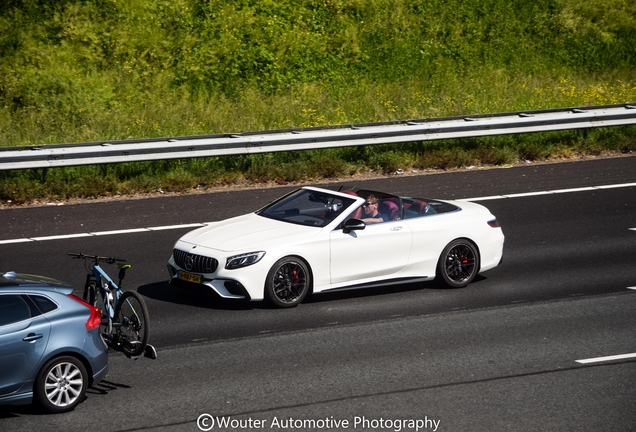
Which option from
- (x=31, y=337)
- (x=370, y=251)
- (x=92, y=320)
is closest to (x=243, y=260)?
(x=370, y=251)

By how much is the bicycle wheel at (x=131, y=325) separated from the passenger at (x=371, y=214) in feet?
13.2

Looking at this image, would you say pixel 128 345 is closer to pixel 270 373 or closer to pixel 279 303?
pixel 270 373

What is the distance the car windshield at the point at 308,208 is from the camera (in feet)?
39.8

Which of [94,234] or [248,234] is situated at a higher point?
[248,234]

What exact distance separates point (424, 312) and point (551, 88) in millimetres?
16682

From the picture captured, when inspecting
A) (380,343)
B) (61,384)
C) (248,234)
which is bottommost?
(380,343)

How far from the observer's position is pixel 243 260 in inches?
437

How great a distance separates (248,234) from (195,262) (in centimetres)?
79

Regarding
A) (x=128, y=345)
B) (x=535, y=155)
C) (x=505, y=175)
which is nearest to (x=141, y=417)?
(x=128, y=345)

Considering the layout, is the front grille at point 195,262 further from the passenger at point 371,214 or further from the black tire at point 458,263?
the black tire at point 458,263

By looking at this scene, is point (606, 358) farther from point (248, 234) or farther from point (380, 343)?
point (248, 234)

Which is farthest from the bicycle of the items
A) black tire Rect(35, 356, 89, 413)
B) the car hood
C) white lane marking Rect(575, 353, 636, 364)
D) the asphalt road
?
white lane marking Rect(575, 353, 636, 364)

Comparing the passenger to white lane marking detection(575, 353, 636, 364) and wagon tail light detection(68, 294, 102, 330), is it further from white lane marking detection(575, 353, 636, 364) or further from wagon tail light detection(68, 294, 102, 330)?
wagon tail light detection(68, 294, 102, 330)

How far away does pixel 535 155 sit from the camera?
Result: 20.9 metres
